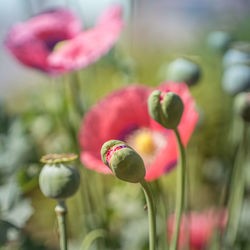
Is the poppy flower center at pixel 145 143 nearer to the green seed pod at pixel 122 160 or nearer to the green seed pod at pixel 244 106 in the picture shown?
the green seed pod at pixel 244 106

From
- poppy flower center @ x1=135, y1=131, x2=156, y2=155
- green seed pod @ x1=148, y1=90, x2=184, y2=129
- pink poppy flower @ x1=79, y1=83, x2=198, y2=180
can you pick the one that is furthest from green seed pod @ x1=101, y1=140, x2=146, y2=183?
poppy flower center @ x1=135, y1=131, x2=156, y2=155

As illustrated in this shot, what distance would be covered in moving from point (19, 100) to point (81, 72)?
0.56 metres

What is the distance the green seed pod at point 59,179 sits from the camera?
347mm

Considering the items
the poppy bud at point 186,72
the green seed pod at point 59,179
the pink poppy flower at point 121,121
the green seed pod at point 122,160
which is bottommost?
the pink poppy flower at point 121,121

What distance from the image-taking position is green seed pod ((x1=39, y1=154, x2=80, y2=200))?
0.35m

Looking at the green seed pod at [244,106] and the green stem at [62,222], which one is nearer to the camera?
the green stem at [62,222]

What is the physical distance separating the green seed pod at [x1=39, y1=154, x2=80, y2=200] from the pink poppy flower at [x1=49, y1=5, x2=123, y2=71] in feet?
0.79

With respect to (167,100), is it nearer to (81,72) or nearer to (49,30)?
(49,30)

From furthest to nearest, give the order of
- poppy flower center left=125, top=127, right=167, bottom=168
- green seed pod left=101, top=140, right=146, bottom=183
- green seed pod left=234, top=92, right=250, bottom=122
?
poppy flower center left=125, top=127, right=167, bottom=168 < green seed pod left=234, top=92, right=250, bottom=122 < green seed pod left=101, top=140, right=146, bottom=183

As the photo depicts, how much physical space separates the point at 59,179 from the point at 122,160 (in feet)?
0.24

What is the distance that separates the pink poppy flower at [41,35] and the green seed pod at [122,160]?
351 millimetres

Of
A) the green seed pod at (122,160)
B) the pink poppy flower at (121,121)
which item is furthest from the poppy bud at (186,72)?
the green seed pod at (122,160)

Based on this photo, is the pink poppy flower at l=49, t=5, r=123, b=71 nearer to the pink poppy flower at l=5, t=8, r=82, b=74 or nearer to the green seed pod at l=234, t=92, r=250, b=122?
the pink poppy flower at l=5, t=8, r=82, b=74

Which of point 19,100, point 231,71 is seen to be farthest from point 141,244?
point 19,100
